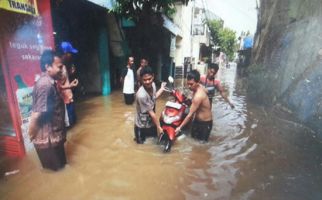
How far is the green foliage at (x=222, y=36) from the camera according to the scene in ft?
134

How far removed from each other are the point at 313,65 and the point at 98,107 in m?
7.12

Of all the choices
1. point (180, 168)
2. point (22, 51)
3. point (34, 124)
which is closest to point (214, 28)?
point (180, 168)

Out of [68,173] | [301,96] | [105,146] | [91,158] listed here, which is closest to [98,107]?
[105,146]

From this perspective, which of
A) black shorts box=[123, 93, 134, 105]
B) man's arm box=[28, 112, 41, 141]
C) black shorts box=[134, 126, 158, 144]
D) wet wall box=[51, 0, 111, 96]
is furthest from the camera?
wet wall box=[51, 0, 111, 96]

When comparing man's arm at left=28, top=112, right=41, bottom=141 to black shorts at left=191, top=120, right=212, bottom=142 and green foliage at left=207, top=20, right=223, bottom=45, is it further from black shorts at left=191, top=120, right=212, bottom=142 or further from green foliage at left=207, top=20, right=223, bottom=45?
green foliage at left=207, top=20, right=223, bottom=45

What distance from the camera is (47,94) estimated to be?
3.09m

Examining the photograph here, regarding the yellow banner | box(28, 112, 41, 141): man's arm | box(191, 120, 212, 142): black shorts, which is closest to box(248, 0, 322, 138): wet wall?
box(191, 120, 212, 142): black shorts

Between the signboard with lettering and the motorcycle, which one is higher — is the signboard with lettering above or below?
above

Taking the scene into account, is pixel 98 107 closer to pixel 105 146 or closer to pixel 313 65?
pixel 105 146

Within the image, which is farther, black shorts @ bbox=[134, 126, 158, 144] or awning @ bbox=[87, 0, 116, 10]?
awning @ bbox=[87, 0, 116, 10]

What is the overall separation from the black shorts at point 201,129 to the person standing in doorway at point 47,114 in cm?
278

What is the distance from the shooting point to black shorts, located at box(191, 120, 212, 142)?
4871mm

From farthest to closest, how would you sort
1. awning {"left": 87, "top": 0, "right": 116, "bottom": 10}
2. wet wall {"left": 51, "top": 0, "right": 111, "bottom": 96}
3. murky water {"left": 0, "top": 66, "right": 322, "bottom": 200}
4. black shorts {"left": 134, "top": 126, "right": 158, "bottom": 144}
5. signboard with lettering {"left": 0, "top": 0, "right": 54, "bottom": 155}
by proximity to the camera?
wet wall {"left": 51, "top": 0, "right": 111, "bottom": 96}, awning {"left": 87, "top": 0, "right": 116, "bottom": 10}, black shorts {"left": 134, "top": 126, "right": 158, "bottom": 144}, signboard with lettering {"left": 0, "top": 0, "right": 54, "bottom": 155}, murky water {"left": 0, "top": 66, "right": 322, "bottom": 200}

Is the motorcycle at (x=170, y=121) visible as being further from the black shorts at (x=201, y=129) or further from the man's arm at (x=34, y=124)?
the man's arm at (x=34, y=124)
